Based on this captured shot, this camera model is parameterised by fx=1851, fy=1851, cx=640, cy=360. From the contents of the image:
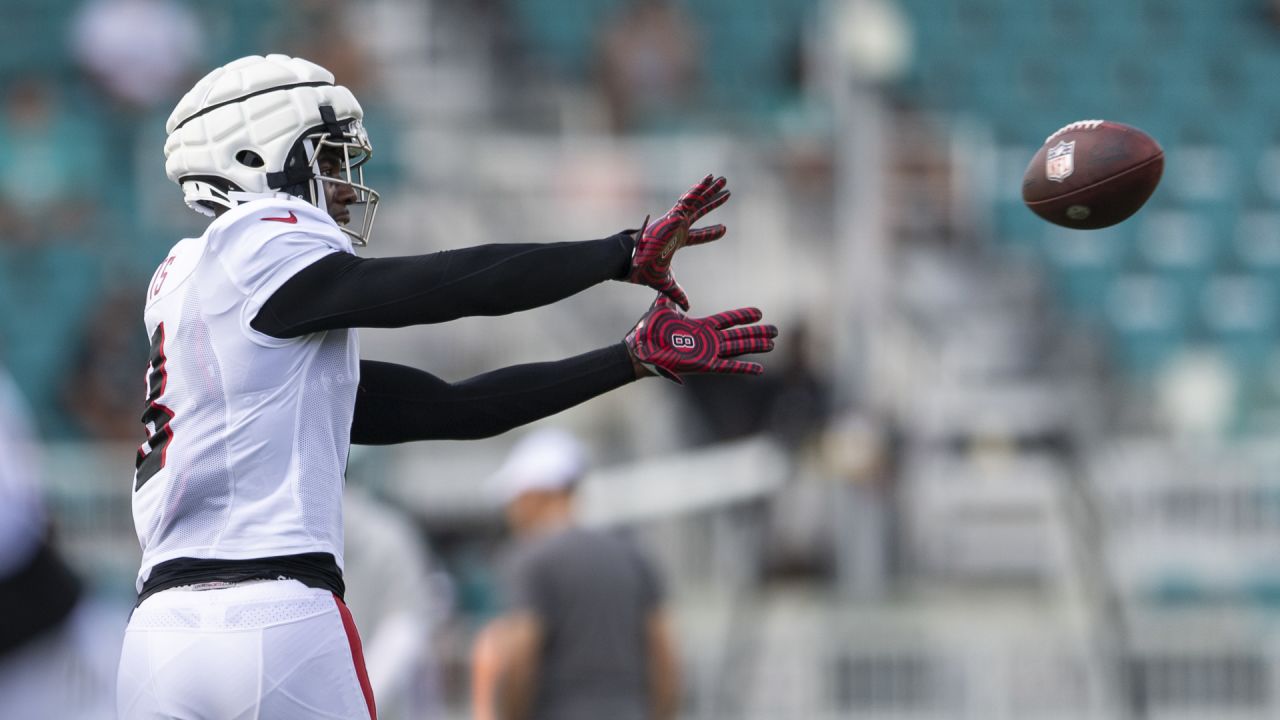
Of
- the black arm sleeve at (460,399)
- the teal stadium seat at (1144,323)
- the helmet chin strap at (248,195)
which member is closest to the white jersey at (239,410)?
the helmet chin strap at (248,195)

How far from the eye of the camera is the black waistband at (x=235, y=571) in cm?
322

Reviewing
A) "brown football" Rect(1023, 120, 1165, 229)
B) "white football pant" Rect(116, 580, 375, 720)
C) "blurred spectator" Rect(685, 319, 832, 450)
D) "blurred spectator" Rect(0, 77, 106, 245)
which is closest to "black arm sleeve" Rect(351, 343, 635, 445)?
"white football pant" Rect(116, 580, 375, 720)

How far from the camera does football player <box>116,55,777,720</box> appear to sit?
10.4 feet

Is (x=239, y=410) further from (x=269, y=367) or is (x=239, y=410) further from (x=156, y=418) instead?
(x=156, y=418)

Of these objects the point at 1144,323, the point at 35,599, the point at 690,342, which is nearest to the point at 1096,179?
the point at 690,342

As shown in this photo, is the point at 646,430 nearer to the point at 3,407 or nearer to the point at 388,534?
the point at 388,534

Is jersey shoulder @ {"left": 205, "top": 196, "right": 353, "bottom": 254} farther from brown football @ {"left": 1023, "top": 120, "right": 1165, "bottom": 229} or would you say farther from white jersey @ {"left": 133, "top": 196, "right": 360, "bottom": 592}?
brown football @ {"left": 1023, "top": 120, "right": 1165, "bottom": 229}

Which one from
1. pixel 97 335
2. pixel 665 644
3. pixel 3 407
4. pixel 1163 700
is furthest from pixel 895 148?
pixel 3 407

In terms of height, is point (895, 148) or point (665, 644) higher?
point (895, 148)

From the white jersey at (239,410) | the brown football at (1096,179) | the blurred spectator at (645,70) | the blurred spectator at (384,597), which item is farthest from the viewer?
the blurred spectator at (645,70)

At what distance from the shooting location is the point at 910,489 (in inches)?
408

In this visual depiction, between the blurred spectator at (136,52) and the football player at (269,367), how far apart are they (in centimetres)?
A: 840

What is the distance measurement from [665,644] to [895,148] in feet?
21.1

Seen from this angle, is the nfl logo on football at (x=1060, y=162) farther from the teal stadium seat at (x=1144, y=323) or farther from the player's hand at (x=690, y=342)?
the teal stadium seat at (x=1144, y=323)
